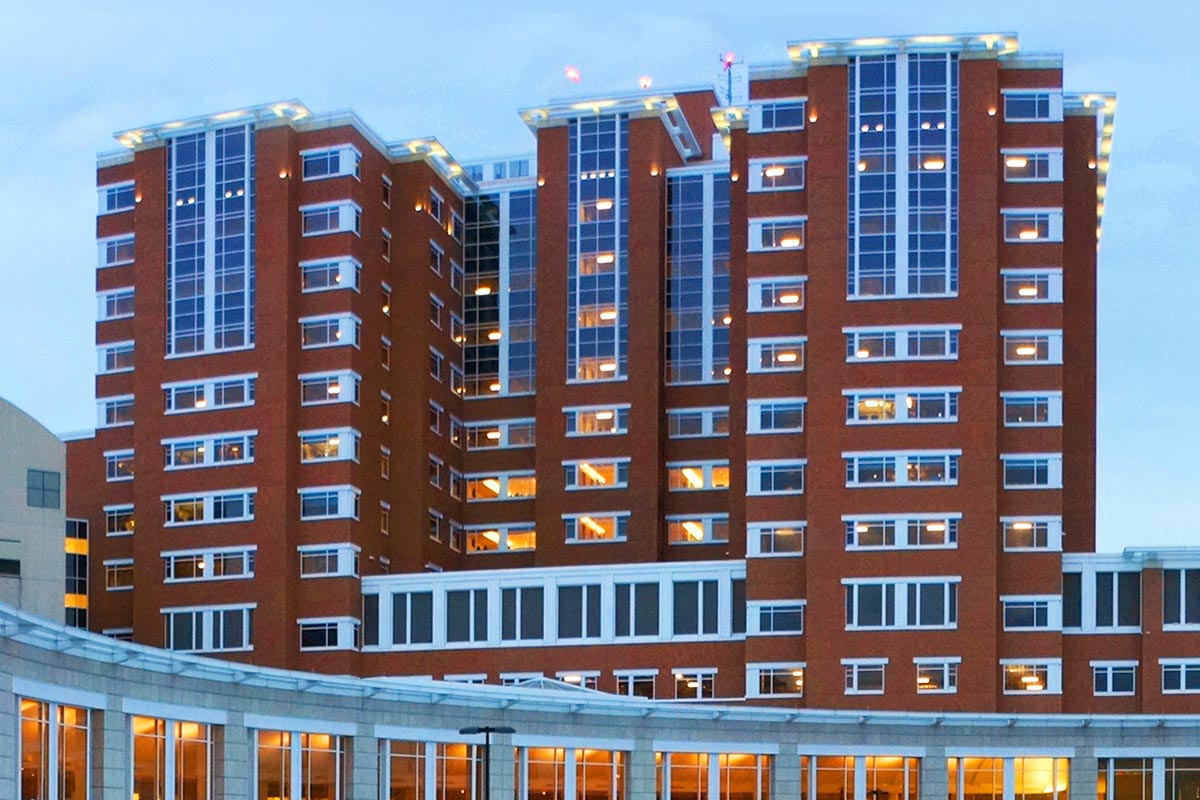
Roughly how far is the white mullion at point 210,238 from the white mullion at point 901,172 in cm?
3912

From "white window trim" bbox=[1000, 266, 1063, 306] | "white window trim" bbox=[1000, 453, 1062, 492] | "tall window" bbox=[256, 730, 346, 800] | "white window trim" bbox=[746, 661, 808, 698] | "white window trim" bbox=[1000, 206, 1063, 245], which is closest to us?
"tall window" bbox=[256, 730, 346, 800]

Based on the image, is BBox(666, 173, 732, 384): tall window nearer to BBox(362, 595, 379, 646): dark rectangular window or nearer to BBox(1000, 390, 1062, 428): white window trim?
BBox(1000, 390, 1062, 428): white window trim

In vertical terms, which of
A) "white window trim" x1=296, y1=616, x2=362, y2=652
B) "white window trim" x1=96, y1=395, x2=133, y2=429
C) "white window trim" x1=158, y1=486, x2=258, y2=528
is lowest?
"white window trim" x1=296, y1=616, x2=362, y2=652

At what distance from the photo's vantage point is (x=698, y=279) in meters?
146

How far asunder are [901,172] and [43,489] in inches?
1929

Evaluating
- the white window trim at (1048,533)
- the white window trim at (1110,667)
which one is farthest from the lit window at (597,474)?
the white window trim at (1110,667)

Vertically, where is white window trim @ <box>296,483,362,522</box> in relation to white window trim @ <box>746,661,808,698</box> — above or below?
above

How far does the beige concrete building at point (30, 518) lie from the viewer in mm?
126250

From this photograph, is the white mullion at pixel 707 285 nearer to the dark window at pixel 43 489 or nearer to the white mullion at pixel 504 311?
the white mullion at pixel 504 311

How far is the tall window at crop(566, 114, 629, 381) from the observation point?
14238 cm

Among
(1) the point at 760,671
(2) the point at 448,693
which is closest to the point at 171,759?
(2) the point at 448,693

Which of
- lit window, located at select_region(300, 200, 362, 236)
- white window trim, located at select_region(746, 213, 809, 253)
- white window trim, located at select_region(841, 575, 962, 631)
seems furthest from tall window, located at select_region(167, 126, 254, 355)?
white window trim, located at select_region(841, 575, 962, 631)

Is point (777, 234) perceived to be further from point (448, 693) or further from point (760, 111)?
point (448, 693)

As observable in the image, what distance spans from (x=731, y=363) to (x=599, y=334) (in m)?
10.1
